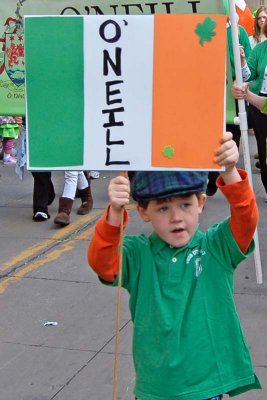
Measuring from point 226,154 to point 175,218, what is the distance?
274 millimetres

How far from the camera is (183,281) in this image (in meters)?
2.86

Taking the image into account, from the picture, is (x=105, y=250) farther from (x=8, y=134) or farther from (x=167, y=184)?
(x=8, y=134)

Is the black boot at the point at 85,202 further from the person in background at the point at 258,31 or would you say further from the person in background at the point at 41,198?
the person in background at the point at 258,31

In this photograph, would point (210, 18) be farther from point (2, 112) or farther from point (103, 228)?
point (2, 112)

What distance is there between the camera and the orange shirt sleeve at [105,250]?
284cm

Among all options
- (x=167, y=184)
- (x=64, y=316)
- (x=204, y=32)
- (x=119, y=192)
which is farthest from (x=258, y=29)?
(x=119, y=192)

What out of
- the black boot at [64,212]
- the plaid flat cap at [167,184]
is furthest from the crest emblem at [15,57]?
the plaid flat cap at [167,184]

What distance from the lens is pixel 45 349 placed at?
195 inches

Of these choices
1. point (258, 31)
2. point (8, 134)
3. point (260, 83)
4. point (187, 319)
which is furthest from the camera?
point (8, 134)

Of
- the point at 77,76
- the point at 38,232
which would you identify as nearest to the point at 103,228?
the point at 77,76

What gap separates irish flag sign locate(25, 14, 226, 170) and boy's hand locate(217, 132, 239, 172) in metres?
0.03

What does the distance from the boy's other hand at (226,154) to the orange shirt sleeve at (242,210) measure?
0.08 meters

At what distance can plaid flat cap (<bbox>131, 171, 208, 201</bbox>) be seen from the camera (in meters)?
2.81

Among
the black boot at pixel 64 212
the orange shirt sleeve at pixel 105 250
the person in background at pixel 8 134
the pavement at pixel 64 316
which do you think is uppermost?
the orange shirt sleeve at pixel 105 250
